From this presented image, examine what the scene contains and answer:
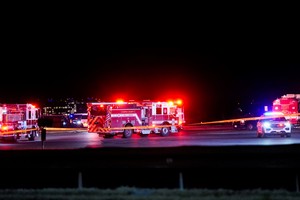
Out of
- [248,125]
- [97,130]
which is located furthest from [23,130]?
[248,125]

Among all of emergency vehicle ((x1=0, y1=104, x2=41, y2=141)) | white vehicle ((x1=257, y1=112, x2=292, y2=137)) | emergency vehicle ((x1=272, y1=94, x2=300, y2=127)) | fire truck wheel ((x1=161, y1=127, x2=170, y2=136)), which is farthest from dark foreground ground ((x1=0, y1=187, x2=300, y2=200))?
emergency vehicle ((x1=272, y1=94, x2=300, y2=127))

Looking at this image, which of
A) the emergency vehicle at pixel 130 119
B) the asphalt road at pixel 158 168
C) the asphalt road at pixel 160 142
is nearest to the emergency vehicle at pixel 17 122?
the asphalt road at pixel 160 142

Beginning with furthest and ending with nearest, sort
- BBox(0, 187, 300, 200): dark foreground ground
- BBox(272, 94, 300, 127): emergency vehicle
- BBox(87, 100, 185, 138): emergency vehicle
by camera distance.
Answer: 1. BBox(272, 94, 300, 127): emergency vehicle
2. BBox(87, 100, 185, 138): emergency vehicle
3. BBox(0, 187, 300, 200): dark foreground ground

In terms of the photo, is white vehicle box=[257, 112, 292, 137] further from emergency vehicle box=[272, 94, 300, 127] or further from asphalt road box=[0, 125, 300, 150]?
emergency vehicle box=[272, 94, 300, 127]

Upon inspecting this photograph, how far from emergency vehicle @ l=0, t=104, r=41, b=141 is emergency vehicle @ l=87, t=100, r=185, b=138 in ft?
13.7

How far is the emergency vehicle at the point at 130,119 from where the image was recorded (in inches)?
1307

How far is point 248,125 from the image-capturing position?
132 feet

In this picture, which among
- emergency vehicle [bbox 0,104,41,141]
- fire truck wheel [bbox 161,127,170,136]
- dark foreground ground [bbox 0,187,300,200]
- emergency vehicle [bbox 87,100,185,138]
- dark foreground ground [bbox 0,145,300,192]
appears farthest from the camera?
fire truck wheel [bbox 161,127,170,136]

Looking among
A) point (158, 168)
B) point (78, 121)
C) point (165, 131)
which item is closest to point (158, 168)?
point (158, 168)

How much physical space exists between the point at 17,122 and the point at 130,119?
Result: 25.8 ft

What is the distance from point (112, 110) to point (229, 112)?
157 ft

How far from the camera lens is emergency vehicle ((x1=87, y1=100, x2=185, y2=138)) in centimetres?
3319

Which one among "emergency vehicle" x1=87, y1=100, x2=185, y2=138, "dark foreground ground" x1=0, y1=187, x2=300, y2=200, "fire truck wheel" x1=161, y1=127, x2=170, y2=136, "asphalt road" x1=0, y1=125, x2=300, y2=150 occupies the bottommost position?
"dark foreground ground" x1=0, y1=187, x2=300, y2=200

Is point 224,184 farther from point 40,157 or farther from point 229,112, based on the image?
point 229,112
